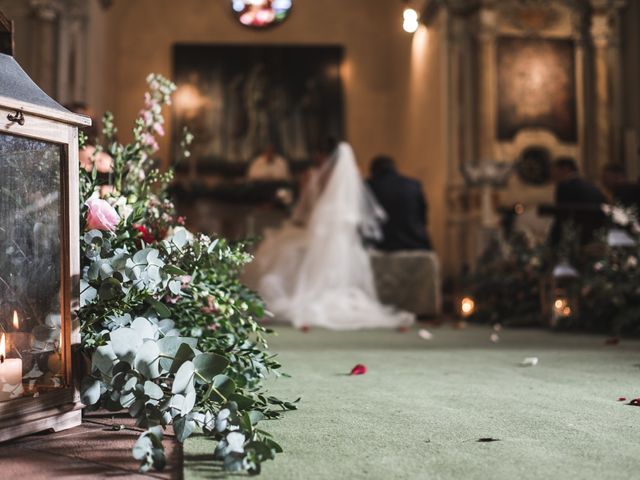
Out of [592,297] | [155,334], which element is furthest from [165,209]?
[592,297]

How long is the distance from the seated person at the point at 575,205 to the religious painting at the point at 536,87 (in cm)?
348

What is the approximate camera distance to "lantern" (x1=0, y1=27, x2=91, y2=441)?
5.07 feet

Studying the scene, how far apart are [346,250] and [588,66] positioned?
5.71 metres

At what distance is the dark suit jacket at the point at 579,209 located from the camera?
5863 mm

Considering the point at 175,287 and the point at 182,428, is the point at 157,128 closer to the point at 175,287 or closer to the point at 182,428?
the point at 175,287

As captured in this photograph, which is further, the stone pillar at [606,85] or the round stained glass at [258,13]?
the round stained glass at [258,13]

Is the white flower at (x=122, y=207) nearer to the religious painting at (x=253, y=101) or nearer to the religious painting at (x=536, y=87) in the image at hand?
the religious painting at (x=536, y=87)

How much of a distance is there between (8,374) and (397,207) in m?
5.61

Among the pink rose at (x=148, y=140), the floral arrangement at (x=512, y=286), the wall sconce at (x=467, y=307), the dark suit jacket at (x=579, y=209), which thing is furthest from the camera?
the wall sconce at (x=467, y=307)

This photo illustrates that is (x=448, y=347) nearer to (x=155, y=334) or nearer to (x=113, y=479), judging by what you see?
(x=155, y=334)

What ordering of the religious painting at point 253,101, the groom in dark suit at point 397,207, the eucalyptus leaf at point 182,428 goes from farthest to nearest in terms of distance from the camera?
the religious painting at point 253,101 → the groom in dark suit at point 397,207 → the eucalyptus leaf at point 182,428

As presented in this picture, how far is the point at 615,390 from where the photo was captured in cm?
243

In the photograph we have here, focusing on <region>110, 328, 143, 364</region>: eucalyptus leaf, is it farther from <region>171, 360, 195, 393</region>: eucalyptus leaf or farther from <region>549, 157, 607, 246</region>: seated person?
<region>549, 157, 607, 246</region>: seated person

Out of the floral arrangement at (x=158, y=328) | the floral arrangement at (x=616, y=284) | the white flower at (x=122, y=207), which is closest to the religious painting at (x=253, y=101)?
the floral arrangement at (x=616, y=284)
